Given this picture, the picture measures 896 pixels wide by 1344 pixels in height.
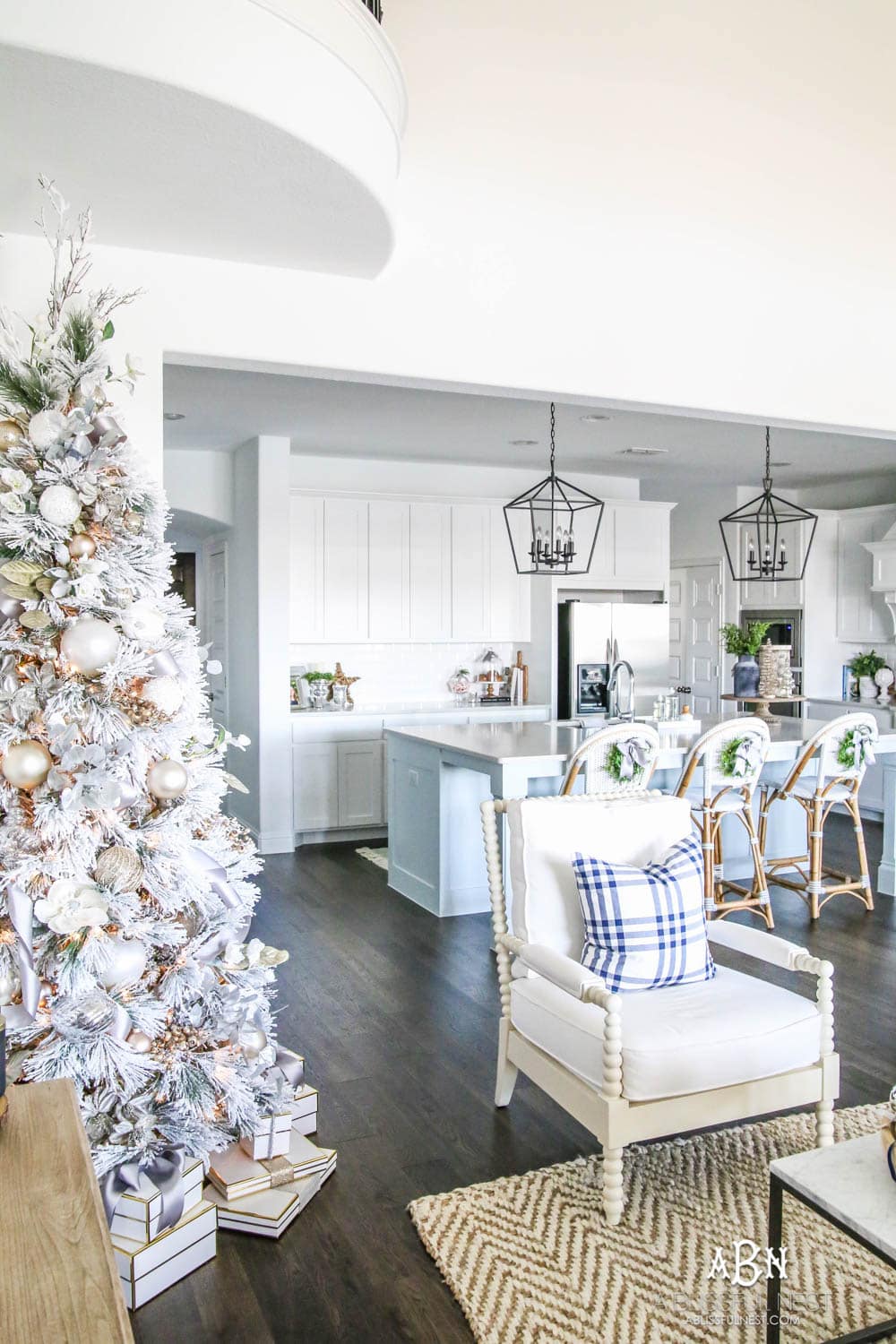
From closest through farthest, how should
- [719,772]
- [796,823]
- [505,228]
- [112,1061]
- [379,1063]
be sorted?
[112,1061] → [379,1063] → [505,228] → [719,772] → [796,823]

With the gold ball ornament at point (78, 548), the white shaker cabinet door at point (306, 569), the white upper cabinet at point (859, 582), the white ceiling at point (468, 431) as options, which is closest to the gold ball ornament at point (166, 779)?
the gold ball ornament at point (78, 548)

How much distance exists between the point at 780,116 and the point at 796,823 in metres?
3.55

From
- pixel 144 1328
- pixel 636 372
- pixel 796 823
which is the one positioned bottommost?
pixel 144 1328

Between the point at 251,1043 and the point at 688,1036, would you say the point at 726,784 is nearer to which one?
the point at 688,1036

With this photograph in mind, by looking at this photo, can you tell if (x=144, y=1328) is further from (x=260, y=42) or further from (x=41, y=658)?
(x=260, y=42)

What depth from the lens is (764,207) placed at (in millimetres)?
4125

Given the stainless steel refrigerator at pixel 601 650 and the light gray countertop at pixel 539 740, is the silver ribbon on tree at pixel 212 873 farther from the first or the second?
the stainless steel refrigerator at pixel 601 650

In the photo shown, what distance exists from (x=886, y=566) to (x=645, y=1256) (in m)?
6.74

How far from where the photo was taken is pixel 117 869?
2.32m

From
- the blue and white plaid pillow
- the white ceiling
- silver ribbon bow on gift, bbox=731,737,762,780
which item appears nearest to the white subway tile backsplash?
the white ceiling

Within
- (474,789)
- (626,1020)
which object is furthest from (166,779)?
(474,789)

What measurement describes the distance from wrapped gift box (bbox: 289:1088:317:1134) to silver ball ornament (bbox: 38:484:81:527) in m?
1.66

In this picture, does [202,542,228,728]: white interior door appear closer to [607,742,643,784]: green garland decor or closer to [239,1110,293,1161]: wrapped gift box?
[607,742,643,784]: green garland decor

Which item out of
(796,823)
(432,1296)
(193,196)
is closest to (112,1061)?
(432,1296)
